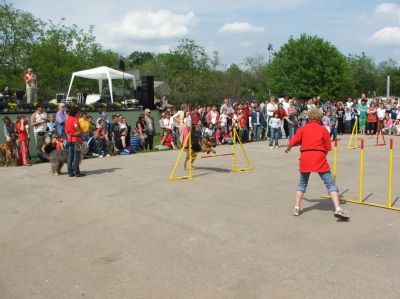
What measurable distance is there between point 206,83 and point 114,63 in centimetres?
1087

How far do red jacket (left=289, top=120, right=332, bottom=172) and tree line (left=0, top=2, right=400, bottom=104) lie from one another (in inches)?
1393

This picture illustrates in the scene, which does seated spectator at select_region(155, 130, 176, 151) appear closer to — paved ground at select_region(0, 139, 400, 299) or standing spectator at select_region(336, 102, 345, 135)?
paved ground at select_region(0, 139, 400, 299)

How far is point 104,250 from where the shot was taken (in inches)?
238

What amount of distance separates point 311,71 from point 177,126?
146ft

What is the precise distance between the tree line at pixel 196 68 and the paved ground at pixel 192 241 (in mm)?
31586

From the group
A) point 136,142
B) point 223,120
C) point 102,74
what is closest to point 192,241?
point 136,142

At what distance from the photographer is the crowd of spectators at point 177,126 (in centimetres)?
1473

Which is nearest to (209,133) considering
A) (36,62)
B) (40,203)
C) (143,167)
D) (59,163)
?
(143,167)

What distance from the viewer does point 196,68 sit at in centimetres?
5459

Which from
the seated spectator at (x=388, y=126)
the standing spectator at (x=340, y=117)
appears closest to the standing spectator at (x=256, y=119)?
the standing spectator at (x=340, y=117)

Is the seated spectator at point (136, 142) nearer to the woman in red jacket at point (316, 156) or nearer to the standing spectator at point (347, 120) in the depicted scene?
the woman in red jacket at point (316, 156)

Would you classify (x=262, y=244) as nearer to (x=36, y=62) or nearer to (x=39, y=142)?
(x=39, y=142)

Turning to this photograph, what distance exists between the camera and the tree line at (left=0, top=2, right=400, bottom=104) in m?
39.6

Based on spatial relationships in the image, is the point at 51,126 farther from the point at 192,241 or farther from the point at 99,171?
the point at 192,241
